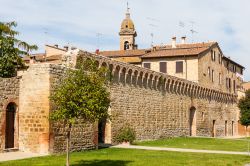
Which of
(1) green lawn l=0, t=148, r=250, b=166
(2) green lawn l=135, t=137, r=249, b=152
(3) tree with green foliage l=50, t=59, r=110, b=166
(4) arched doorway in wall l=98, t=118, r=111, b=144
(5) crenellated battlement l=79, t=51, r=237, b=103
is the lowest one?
(2) green lawn l=135, t=137, r=249, b=152

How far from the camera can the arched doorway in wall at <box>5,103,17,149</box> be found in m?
19.0

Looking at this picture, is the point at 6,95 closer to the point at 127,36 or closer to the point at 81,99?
the point at 81,99

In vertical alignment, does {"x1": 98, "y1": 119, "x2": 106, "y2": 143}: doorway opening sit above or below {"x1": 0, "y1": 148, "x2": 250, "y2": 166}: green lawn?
above

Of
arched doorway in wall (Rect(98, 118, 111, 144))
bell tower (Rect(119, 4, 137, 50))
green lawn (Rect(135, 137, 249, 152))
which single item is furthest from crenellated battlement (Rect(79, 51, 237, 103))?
bell tower (Rect(119, 4, 137, 50))

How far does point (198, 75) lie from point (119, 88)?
57.4 feet

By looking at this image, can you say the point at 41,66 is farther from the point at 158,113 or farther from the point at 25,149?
the point at 158,113

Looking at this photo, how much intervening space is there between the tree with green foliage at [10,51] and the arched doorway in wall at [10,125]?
4.71 m

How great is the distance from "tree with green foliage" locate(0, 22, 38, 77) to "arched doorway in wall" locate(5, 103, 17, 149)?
4.71m

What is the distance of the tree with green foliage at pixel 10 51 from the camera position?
24078 millimetres

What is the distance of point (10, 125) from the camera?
1927 cm

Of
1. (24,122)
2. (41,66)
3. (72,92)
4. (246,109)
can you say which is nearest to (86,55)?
(41,66)

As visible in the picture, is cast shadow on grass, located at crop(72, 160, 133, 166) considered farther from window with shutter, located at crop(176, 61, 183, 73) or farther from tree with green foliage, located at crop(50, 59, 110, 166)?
window with shutter, located at crop(176, 61, 183, 73)

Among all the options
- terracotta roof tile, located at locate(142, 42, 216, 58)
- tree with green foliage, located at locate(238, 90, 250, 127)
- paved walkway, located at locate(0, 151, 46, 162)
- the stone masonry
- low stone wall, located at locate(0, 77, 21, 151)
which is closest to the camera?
paved walkway, located at locate(0, 151, 46, 162)

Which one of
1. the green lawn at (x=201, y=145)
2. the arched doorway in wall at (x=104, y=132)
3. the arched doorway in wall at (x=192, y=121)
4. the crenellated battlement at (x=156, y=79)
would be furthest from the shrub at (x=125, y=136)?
the arched doorway in wall at (x=192, y=121)
